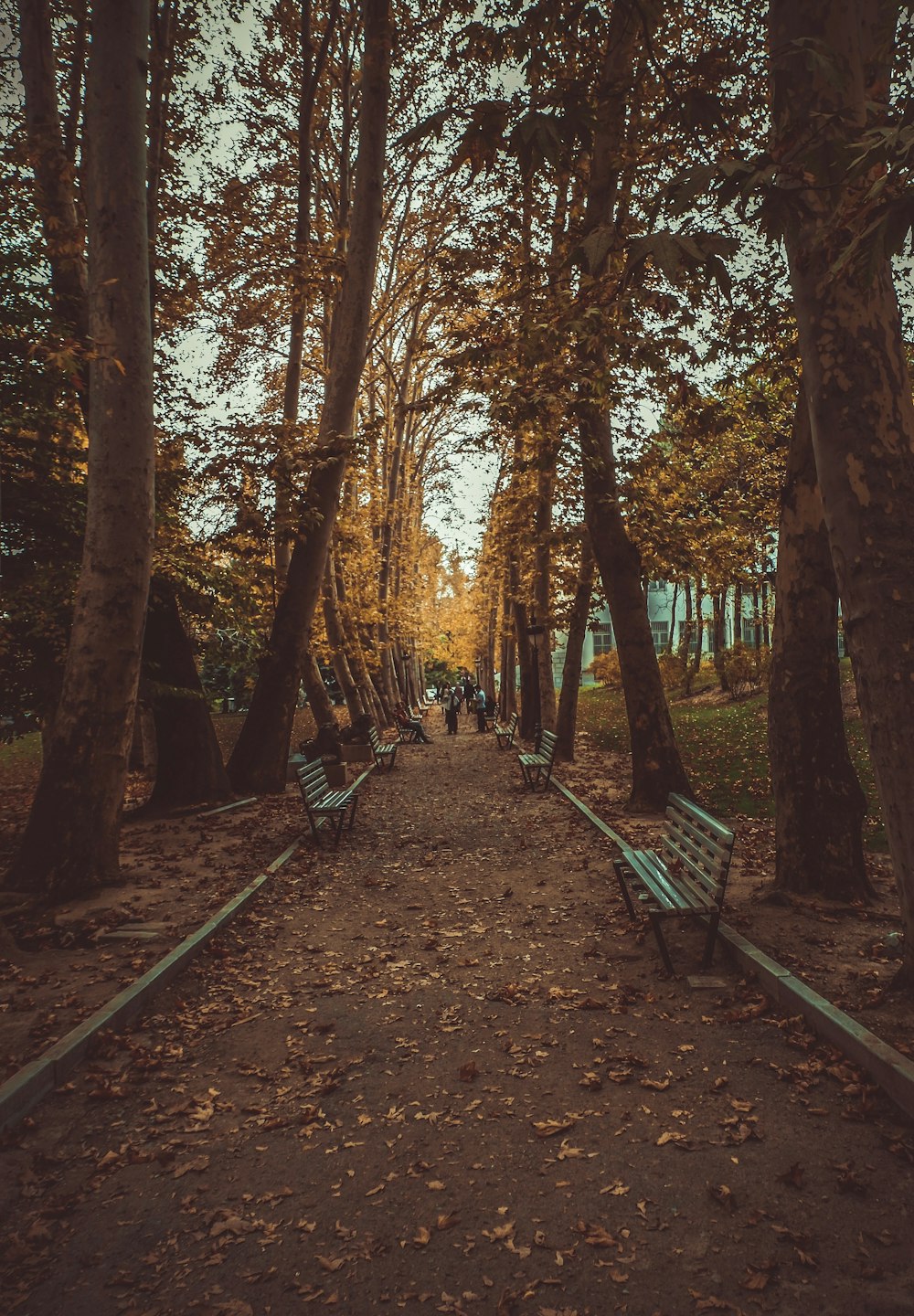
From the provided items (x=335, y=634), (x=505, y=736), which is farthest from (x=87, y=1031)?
(x=505, y=736)

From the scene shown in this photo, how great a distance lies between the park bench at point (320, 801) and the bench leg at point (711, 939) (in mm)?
5367

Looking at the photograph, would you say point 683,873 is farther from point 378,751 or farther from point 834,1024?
point 378,751

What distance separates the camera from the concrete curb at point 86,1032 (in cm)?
371

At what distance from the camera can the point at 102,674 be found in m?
7.23

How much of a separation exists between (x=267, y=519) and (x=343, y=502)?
9331 mm

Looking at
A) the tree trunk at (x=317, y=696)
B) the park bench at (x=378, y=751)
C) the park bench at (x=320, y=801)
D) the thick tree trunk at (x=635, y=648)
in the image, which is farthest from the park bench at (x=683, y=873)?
the park bench at (x=378, y=751)

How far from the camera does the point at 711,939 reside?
5.18 m

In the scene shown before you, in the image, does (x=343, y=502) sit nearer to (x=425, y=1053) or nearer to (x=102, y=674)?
(x=102, y=674)

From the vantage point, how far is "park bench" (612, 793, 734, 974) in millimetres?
5020

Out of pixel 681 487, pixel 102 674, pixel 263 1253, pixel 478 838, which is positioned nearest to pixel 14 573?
pixel 102 674

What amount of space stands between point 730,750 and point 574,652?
389 cm

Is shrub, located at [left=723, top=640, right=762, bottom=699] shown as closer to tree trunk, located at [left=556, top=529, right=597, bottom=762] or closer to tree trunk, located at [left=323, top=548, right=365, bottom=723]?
tree trunk, located at [left=556, top=529, right=597, bottom=762]

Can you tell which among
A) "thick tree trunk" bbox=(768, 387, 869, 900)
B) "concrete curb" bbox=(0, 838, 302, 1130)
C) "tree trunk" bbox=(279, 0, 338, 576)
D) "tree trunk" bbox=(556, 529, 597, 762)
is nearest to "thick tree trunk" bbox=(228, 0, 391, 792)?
"tree trunk" bbox=(279, 0, 338, 576)

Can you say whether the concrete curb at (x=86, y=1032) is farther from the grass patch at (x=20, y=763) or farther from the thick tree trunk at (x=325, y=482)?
the grass patch at (x=20, y=763)
